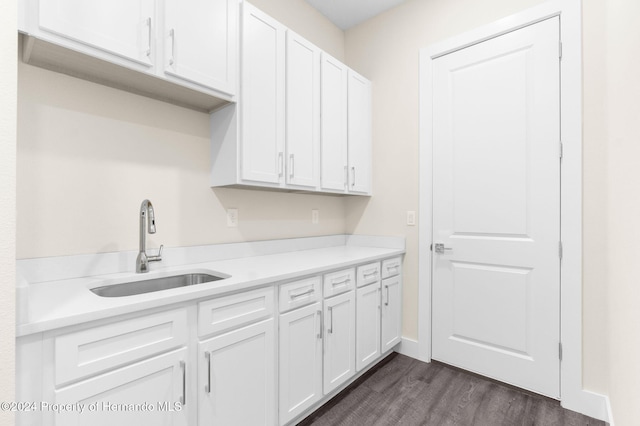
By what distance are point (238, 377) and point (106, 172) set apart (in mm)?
1180

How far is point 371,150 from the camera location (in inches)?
112

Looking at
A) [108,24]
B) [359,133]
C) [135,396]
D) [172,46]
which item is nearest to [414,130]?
[359,133]

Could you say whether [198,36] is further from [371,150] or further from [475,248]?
[475,248]

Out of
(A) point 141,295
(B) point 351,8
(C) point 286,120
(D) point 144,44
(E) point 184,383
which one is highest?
(B) point 351,8

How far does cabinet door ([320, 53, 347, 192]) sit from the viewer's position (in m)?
2.31

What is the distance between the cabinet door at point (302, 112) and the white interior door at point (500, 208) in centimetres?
98

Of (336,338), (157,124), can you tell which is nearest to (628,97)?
(336,338)

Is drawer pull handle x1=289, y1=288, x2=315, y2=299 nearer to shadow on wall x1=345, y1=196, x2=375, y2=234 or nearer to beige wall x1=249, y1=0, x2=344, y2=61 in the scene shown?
shadow on wall x1=345, y1=196, x2=375, y2=234

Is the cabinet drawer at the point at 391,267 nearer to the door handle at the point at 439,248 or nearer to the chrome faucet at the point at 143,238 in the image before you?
the door handle at the point at 439,248

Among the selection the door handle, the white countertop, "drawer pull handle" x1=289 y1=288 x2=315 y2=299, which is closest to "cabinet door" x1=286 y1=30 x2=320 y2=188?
the white countertop

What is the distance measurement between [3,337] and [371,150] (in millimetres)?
2590

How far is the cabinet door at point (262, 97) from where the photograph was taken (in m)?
1.78

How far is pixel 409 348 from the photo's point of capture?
254cm

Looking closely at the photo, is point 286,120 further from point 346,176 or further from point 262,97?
point 346,176
